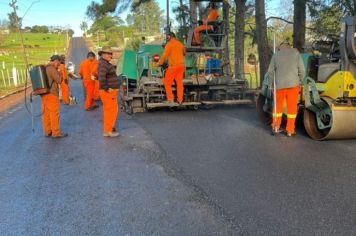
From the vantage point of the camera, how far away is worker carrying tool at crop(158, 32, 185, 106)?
436 inches

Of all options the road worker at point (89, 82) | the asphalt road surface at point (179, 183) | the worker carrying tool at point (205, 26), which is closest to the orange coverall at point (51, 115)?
the asphalt road surface at point (179, 183)

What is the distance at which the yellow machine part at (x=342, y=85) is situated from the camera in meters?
7.64

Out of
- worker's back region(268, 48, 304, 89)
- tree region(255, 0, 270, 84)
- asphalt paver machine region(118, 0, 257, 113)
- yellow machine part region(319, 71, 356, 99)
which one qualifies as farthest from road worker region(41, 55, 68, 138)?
tree region(255, 0, 270, 84)

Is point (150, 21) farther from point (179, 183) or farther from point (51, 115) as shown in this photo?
A: point (179, 183)

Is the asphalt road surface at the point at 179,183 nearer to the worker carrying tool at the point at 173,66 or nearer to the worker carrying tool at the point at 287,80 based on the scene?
the worker carrying tool at the point at 287,80

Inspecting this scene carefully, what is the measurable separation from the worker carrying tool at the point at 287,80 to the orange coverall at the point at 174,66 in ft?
10.5

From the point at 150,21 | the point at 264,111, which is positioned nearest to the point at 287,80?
the point at 264,111

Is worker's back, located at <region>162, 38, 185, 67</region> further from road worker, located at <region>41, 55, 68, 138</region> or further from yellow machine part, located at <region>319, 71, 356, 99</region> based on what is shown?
yellow machine part, located at <region>319, 71, 356, 99</region>

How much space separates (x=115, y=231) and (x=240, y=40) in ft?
47.9

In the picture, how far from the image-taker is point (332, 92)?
7910 mm

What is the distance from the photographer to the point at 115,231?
4.29 metres

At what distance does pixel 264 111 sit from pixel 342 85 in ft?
6.99

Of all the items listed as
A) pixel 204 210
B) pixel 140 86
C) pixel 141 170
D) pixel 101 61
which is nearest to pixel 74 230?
pixel 204 210

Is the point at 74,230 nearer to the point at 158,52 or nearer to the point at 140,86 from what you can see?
the point at 140,86
